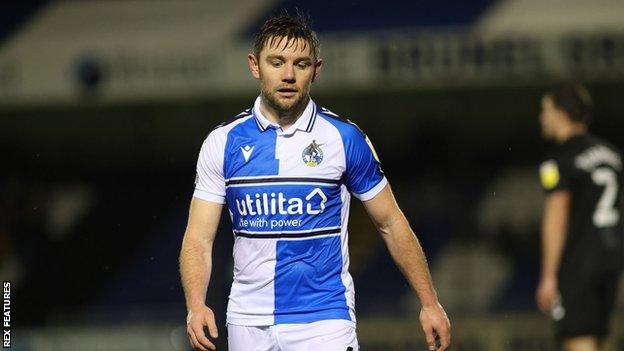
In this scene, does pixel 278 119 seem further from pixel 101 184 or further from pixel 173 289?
pixel 101 184

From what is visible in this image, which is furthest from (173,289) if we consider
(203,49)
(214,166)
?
(214,166)

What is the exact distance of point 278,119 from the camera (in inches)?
195

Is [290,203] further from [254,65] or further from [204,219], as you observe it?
[254,65]

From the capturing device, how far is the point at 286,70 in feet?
15.6

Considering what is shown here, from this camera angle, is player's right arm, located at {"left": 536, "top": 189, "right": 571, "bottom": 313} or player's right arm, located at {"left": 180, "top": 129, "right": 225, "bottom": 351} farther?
player's right arm, located at {"left": 536, "top": 189, "right": 571, "bottom": 313}

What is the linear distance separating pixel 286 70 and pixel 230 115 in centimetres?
1290

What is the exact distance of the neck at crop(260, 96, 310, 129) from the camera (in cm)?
493

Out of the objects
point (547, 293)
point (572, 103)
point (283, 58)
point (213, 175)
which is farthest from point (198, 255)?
point (572, 103)

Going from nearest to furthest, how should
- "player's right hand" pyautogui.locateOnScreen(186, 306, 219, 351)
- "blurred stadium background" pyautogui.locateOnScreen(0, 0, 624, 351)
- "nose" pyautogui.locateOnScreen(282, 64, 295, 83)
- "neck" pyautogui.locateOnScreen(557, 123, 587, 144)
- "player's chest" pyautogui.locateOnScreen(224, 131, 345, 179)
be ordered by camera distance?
"player's right hand" pyautogui.locateOnScreen(186, 306, 219, 351), "nose" pyautogui.locateOnScreen(282, 64, 295, 83), "player's chest" pyautogui.locateOnScreen(224, 131, 345, 179), "neck" pyautogui.locateOnScreen(557, 123, 587, 144), "blurred stadium background" pyautogui.locateOnScreen(0, 0, 624, 351)

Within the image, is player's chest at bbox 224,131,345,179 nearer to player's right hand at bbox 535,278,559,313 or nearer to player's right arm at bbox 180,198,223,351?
player's right arm at bbox 180,198,223,351

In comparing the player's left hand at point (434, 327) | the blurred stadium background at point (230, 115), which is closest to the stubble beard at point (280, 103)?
the player's left hand at point (434, 327)

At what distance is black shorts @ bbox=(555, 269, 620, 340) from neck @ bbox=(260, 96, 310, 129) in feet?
14.5

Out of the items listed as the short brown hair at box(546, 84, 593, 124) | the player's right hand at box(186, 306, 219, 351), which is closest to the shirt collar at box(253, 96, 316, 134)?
the player's right hand at box(186, 306, 219, 351)

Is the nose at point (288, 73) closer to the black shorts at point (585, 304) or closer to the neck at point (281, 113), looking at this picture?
the neck at point (281, 113)
